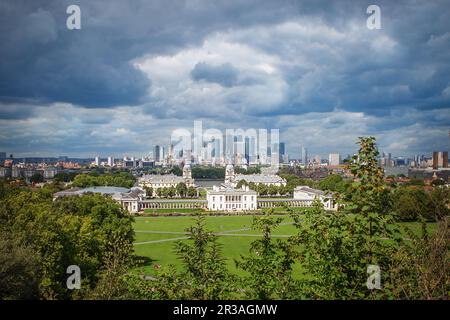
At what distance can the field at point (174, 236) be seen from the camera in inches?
1261

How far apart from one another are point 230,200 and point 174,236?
37243 millimetres

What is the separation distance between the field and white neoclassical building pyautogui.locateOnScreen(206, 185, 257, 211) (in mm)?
14229

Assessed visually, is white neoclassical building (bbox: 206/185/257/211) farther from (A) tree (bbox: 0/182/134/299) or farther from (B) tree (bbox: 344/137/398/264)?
(B) tree (bbox: 344/137/398/264)

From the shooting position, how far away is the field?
32.0 m

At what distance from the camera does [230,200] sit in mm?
79312

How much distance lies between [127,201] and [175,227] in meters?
25.8

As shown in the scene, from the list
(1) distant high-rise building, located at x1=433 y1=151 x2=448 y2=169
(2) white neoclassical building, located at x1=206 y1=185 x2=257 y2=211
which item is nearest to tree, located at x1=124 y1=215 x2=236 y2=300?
(2) white neoclassical building, located at x1=206 y1=185 x2=257 y2=211

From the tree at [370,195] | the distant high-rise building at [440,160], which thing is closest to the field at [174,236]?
the tree at [370,195]

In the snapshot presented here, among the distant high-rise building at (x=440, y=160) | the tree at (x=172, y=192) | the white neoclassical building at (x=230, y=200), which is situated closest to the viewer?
the white neoclassical building at (x=230, y=200)

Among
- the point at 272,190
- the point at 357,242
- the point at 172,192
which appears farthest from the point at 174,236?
the point at 272,190

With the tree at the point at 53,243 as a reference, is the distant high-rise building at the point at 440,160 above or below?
above

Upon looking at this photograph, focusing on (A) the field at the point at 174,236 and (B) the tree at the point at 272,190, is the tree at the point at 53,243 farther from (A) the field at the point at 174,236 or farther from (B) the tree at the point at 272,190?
(B) the tree at the point at 272,190

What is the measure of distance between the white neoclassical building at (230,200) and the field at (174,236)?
14229 mm

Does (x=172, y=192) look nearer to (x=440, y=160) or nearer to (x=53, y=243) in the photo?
(x=53, y=243)
